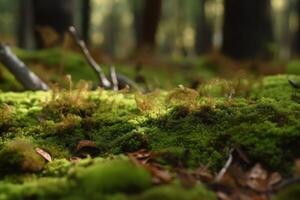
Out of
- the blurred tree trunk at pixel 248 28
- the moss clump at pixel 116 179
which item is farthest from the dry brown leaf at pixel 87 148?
the blurred tree trunk at pixel 248 28

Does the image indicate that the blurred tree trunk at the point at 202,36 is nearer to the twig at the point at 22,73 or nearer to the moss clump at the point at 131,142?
the twig at the point at 22,73

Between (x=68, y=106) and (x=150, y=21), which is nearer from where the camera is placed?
(x=68, y=106)

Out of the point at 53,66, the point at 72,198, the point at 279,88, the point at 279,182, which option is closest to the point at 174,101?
the point at 279,88

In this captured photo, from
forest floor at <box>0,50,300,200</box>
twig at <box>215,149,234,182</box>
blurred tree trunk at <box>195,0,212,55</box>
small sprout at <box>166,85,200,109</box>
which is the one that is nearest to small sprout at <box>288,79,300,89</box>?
forest floor at <box>0,50,300,200</box>

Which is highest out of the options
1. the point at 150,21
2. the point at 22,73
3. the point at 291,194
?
the point at 150,21

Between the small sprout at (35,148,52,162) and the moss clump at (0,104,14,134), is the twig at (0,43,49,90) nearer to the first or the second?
the moss clump at (0,104,14,134)

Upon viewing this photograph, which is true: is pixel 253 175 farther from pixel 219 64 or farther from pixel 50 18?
pixel 219 64

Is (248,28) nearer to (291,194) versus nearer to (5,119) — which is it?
(5,119)

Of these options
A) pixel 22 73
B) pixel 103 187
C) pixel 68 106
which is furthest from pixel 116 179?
pixel 22 73
